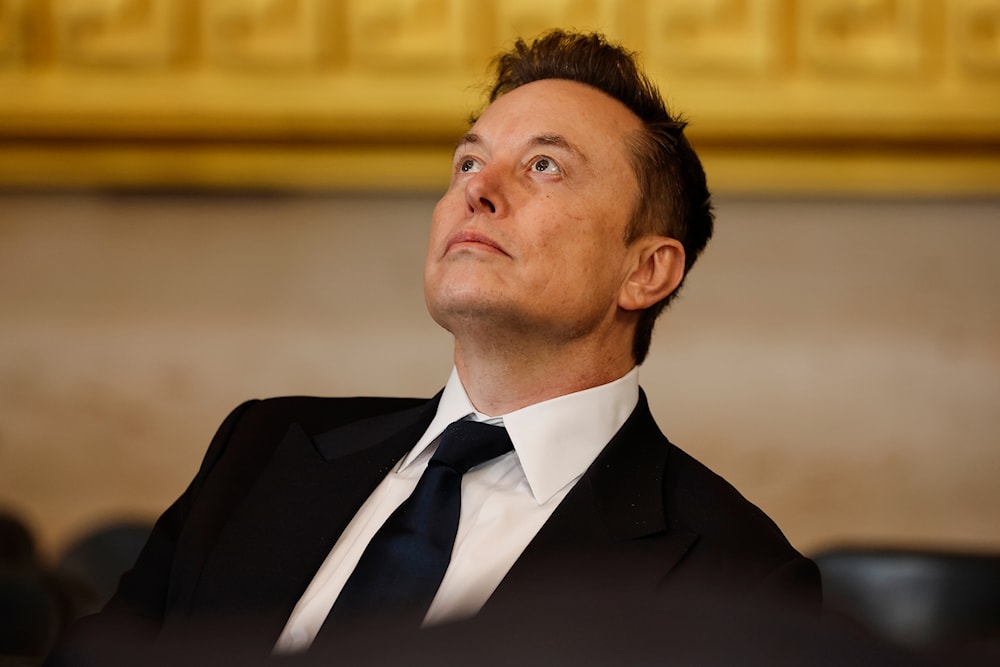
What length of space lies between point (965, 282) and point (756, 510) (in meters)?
1.37

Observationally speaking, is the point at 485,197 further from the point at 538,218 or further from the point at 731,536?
the point at 731,536

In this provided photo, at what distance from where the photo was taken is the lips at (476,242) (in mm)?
1152

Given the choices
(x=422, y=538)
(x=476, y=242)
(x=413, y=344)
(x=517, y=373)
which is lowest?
(x=413, y=344)

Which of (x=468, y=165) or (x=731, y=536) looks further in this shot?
(x=468, y=165)

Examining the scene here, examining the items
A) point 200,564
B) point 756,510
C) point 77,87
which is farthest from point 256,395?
point 756,510

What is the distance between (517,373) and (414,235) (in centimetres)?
115

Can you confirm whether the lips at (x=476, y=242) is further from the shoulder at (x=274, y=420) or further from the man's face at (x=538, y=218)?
the shoulder at (x=274, y=420)

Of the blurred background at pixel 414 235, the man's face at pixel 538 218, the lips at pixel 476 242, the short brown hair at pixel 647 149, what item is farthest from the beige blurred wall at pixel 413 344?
the lips at pixel 476 242

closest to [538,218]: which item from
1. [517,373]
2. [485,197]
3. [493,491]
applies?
[485,197]

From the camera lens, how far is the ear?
4.14 ft

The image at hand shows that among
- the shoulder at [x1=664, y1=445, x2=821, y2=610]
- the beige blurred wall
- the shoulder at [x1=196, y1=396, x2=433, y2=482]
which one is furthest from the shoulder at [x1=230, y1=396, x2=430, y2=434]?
the beige blurred wall

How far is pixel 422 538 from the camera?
1037 millimetres

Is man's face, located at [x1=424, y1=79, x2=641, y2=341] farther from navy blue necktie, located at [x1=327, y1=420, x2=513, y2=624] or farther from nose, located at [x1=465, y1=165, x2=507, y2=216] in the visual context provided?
navy blue necktie, located at [x1=327, y1=420, x2=513, y2=624]

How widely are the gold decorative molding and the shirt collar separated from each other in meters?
1.11
